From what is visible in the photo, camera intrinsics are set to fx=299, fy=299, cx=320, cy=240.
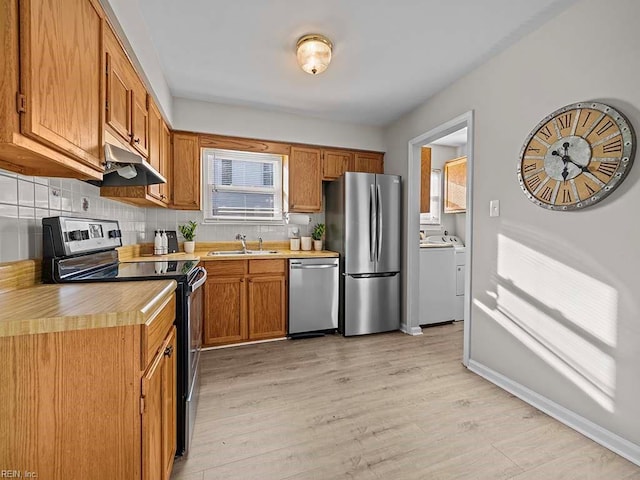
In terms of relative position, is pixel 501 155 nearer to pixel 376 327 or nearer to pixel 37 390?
pixel 376 327

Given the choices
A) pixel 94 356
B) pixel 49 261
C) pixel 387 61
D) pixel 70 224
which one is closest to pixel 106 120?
pixel 70 224

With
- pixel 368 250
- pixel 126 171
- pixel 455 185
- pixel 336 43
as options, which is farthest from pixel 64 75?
pixel 455 185

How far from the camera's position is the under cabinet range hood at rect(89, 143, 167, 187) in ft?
4.85

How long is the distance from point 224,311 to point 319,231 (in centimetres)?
150

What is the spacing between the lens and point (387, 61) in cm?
244

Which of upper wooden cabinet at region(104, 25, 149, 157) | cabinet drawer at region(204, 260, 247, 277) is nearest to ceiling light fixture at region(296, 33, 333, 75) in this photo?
upper wooden cabinet at region(104, 25, 149, 157)

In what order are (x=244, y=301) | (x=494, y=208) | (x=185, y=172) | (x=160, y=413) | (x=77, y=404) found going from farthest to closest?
(x=185, y=172) < (x=244, y=301) < (x=494, y=208) < (x=160, y=413) < (x=77, y=404)

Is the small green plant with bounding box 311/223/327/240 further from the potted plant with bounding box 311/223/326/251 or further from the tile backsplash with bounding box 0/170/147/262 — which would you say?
the tile backsplash with bounding box 0/170/147/262

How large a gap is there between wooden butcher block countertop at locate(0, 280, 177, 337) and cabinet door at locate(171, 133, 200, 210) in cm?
200

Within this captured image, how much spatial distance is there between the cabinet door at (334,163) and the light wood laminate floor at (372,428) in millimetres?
2183

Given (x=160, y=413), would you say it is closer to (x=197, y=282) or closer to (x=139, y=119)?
(x=197, y=282)

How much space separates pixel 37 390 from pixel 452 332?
140 inches

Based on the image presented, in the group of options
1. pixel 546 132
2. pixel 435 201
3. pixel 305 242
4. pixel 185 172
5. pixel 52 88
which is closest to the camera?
pixel 52 88

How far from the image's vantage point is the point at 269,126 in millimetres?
3459
